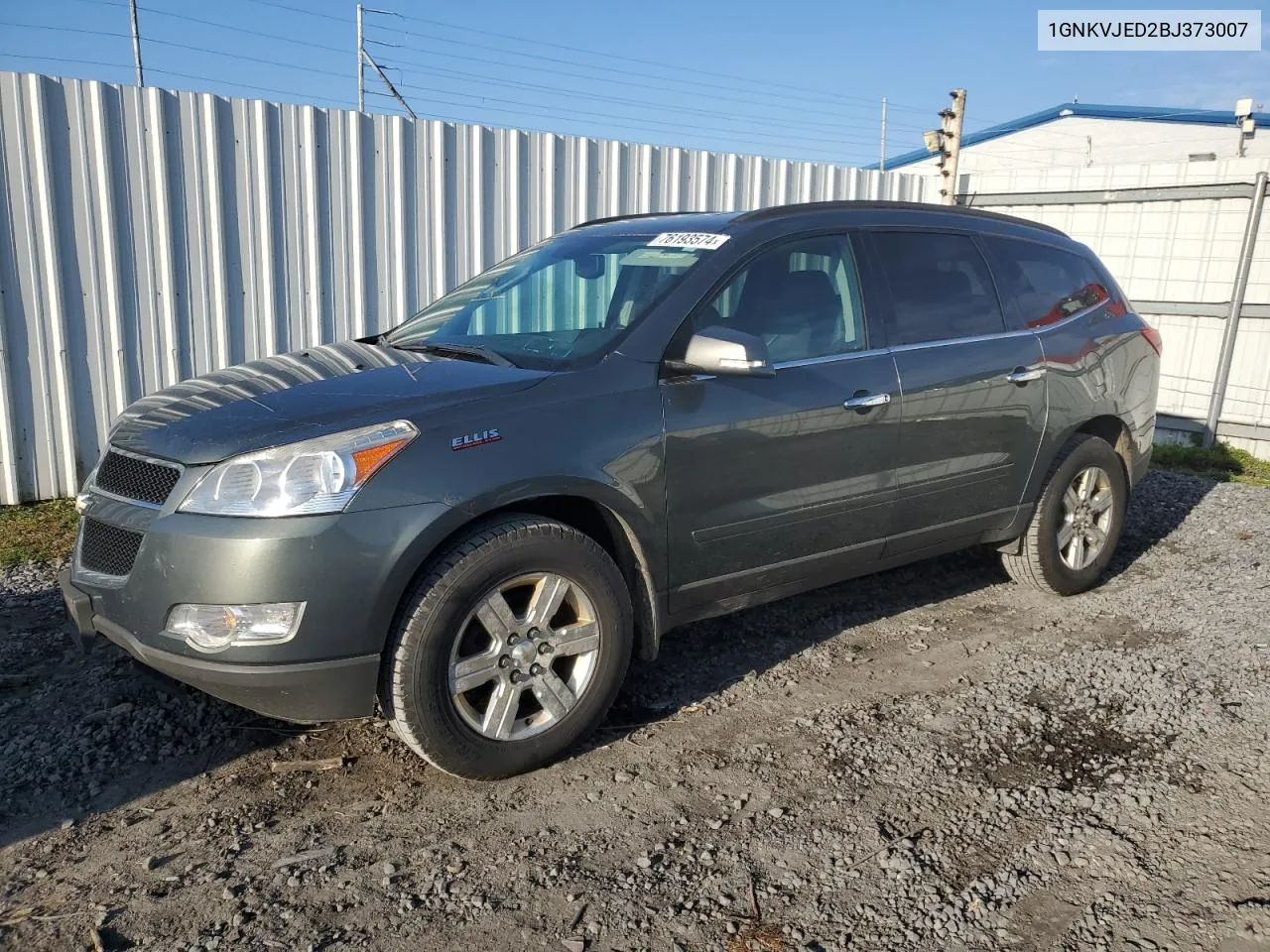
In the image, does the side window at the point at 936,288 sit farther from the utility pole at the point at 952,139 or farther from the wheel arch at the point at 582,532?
the utility pole at the point at 952,139

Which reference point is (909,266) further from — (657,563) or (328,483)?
(328,483)

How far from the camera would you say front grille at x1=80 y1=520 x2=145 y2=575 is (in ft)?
10.1

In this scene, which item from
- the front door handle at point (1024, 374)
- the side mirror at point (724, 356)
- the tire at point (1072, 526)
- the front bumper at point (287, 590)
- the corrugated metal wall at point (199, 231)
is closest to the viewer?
the front bumper at point (287, 590)

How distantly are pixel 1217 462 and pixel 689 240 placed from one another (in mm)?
6991

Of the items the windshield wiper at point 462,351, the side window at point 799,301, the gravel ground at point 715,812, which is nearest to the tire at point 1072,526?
the gravel ground at point 715,812

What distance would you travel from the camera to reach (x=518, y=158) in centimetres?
805

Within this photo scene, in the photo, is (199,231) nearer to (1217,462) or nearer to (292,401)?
(292,401)

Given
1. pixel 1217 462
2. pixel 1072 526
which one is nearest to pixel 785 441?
pixel 1072 526

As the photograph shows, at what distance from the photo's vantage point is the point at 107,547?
3199 mm

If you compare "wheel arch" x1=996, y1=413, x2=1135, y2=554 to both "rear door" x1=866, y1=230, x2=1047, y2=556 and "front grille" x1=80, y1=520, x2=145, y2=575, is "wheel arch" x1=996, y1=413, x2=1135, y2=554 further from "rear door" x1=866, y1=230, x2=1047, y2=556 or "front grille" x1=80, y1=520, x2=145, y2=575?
"front grille" x1=80, y1=520, x2=145, y2=575

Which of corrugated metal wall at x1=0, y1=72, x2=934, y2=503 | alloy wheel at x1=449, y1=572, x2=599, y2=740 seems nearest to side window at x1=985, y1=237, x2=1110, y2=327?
alloy wheel at x1=449, y1=572, x2=599, y2=740

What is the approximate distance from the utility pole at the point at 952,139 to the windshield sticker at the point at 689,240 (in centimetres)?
790

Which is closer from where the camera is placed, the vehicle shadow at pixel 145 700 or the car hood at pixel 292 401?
the car hood at pixel 292 401

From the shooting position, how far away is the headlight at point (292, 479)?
9.57 feet
